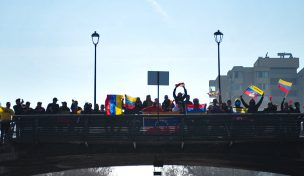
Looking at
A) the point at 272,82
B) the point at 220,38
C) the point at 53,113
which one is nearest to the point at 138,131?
the point at 53,113

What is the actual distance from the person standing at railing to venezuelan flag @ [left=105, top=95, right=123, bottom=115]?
4.12 meters

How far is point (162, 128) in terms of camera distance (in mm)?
21391

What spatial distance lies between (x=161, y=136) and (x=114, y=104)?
3.14 m

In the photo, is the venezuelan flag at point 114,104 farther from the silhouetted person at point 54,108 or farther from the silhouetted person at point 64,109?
the silhouetted person at point 54,108

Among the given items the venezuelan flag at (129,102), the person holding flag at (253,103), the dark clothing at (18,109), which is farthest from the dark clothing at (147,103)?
the dark clothing at (18,109)

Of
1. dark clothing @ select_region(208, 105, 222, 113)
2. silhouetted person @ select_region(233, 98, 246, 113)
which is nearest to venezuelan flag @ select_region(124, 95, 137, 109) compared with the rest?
dark clothing @ select_region(208, 105, 222, 113)

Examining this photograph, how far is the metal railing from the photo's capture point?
21172mm

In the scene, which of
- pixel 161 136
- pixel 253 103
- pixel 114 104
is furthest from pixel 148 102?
pixel 253 103

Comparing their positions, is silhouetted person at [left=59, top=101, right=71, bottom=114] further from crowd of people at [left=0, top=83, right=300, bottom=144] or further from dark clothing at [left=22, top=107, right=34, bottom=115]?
dark clothing at [left=22, top=107, right=34, bottom=115]

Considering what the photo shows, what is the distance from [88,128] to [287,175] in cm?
972

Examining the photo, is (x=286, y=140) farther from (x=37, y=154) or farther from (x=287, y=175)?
(x=37, y=154)

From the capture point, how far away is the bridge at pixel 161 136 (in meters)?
21.2

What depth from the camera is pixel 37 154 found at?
862 inches

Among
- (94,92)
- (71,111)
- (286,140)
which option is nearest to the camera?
(286,140)
